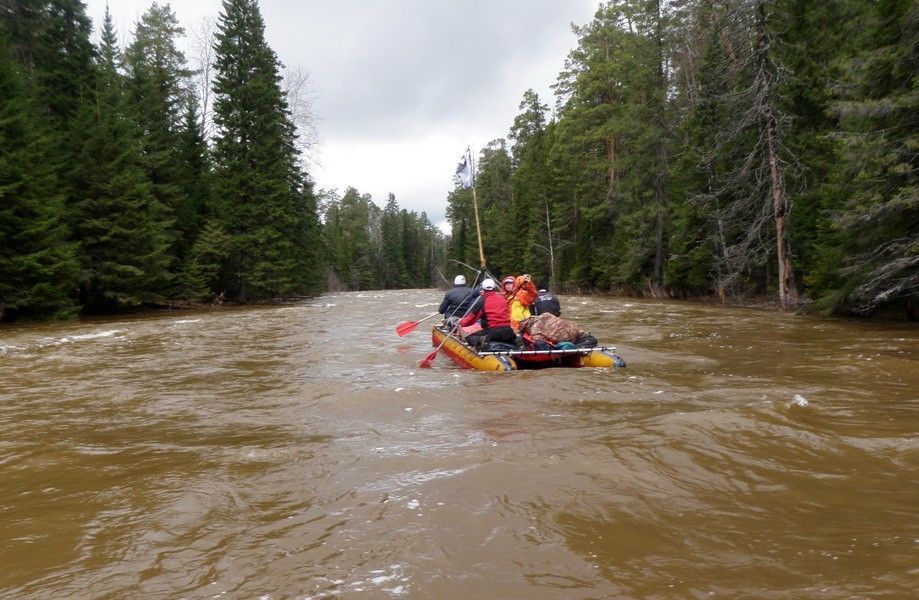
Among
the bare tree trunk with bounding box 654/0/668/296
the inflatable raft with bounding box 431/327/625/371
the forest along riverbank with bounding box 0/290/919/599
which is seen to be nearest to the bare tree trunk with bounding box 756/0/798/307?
the forest along riverbank with bounding box 0/290/919/599

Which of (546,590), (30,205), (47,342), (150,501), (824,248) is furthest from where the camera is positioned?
(30,205)

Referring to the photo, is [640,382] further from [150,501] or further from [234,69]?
[234,69]

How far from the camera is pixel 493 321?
31.3ft

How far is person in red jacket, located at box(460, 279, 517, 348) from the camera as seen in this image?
30.7 ft

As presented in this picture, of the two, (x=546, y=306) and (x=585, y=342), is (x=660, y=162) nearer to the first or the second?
(x=546, y=306)

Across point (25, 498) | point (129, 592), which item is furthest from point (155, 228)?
point (129, 592)

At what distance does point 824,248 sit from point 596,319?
21.8 feet

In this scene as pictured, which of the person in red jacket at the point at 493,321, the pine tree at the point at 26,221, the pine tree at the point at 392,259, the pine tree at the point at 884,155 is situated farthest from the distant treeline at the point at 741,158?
the pine tree at the point at 392,259

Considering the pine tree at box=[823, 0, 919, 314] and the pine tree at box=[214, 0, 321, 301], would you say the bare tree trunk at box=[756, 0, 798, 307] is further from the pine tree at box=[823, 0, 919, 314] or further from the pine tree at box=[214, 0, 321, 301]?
the pine tree at box=[214, 0, 321, 301]

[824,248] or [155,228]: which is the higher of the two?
[155,228]

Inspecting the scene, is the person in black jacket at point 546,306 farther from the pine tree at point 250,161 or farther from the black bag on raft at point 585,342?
the pine tree at point 250,161

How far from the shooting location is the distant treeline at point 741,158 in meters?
11.7

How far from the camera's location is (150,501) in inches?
149

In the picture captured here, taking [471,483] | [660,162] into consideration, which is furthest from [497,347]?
[660,162]
